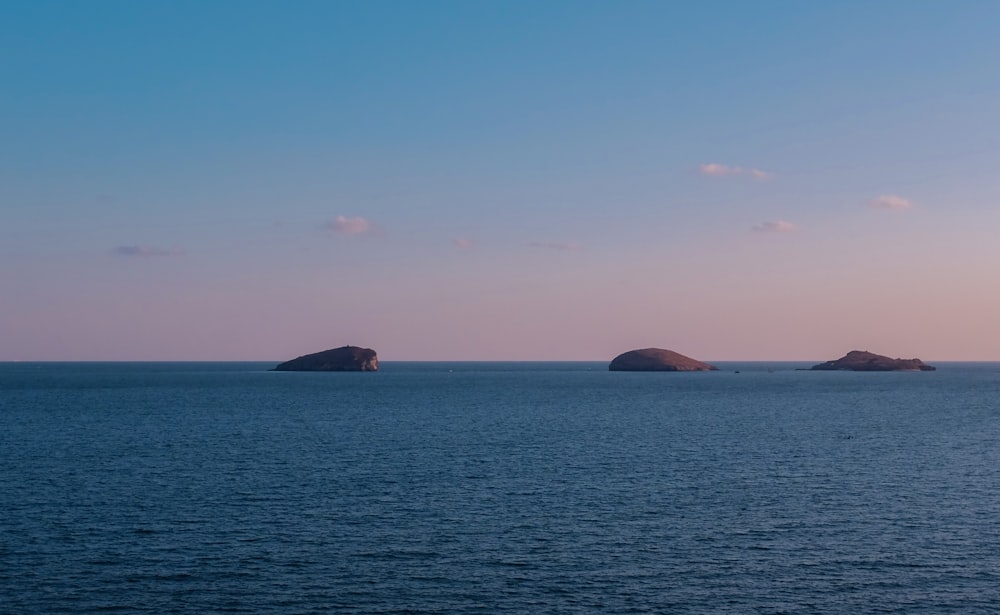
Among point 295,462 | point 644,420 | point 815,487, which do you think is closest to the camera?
point 815,487

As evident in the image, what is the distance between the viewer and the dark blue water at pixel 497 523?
4578cm

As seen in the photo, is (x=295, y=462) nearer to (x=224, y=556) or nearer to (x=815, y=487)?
(x=224, y=556)

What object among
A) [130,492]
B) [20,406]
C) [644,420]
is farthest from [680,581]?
[20,406]

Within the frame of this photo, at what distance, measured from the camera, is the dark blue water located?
45781 millimetres

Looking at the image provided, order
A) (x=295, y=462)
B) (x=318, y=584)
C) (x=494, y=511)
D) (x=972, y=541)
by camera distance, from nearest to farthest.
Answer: (x=318, y=584), (x=972, y=541), (x=494, y=511), (x=295, y=462)

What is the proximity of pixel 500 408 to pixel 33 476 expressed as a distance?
10514 cm

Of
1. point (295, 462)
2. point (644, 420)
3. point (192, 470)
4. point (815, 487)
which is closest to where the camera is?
point (815, 487)

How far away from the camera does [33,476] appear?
80188mm

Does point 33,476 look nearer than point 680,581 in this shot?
No

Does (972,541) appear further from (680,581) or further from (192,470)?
(192,470)

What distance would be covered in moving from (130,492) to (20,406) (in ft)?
413

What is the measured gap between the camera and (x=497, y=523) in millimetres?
61156

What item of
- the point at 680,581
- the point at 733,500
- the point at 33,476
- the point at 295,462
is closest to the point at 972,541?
the point at 733,500

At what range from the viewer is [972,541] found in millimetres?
56469
